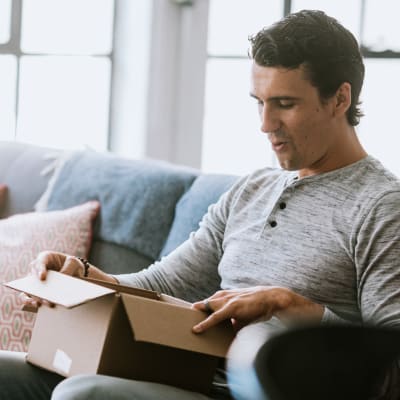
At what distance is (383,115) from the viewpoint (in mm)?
2557

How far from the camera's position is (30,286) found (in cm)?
154

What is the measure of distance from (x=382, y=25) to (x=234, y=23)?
0.56m

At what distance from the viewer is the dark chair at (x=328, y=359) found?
604 millimetres

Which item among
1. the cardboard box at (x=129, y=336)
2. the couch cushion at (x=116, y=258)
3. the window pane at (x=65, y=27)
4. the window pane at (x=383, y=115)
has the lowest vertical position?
the couch cushion at (x=116, y=258)

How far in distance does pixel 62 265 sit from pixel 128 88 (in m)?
1.45

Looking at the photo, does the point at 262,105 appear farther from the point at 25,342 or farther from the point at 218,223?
the point at 25,342

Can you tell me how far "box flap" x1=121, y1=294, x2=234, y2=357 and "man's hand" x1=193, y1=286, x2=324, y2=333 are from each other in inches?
0.7

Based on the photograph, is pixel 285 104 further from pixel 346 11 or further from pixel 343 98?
pixel 346 11

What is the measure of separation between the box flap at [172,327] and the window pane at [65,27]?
6.41ft

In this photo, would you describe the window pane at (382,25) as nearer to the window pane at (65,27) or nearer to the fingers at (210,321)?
the window pane at (65,27)

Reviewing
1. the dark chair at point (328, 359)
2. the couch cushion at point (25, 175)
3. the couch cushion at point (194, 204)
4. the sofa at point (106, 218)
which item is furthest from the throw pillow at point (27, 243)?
the dark chair at point (328, 359)

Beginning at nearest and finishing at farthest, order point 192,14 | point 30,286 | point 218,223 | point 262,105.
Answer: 1. point 30,286
2. point 262,105
3. point 218,223
4. point 192,14

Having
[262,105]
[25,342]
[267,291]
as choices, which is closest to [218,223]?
[262,105]

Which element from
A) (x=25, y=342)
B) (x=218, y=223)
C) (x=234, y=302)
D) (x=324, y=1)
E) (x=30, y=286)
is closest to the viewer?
(x=234, y=302)
